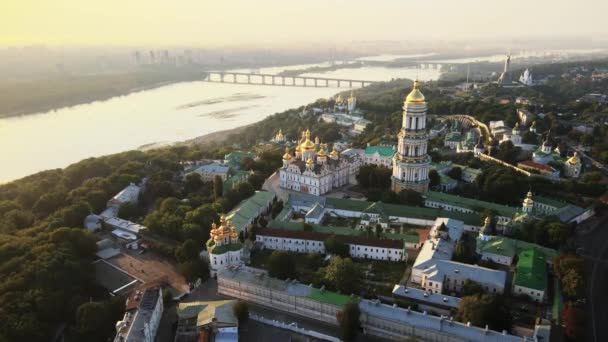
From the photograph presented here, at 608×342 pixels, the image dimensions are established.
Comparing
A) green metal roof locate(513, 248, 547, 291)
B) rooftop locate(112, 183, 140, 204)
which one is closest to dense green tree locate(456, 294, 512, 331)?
green metal roof locate(513, 248, 547, 291)

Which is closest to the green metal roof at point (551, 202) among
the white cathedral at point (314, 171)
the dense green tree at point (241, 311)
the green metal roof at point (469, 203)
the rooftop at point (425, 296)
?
the green metal roof at point (469, 203)

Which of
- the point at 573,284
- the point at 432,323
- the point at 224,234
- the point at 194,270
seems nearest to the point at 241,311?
the point at 194,270

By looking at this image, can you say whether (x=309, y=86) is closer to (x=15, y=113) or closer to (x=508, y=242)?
(x=15, y=113)

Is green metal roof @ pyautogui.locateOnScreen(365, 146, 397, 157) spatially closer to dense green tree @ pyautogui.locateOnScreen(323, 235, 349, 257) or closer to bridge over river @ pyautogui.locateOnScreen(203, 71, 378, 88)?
dense green tree @ pyautogui.locateOnScreen(323, 235, 349, 257)

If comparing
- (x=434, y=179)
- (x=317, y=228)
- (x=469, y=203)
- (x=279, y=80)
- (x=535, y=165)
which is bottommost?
(x=317, y=228)

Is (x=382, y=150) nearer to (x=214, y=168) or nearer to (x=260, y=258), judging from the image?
(x=214, y=168)

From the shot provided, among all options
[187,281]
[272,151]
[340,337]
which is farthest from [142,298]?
[272,151]

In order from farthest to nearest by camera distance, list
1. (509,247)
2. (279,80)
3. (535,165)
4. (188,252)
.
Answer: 1. (279,80)
2. (535,165)
3. (188,252)
4. (509,247)
